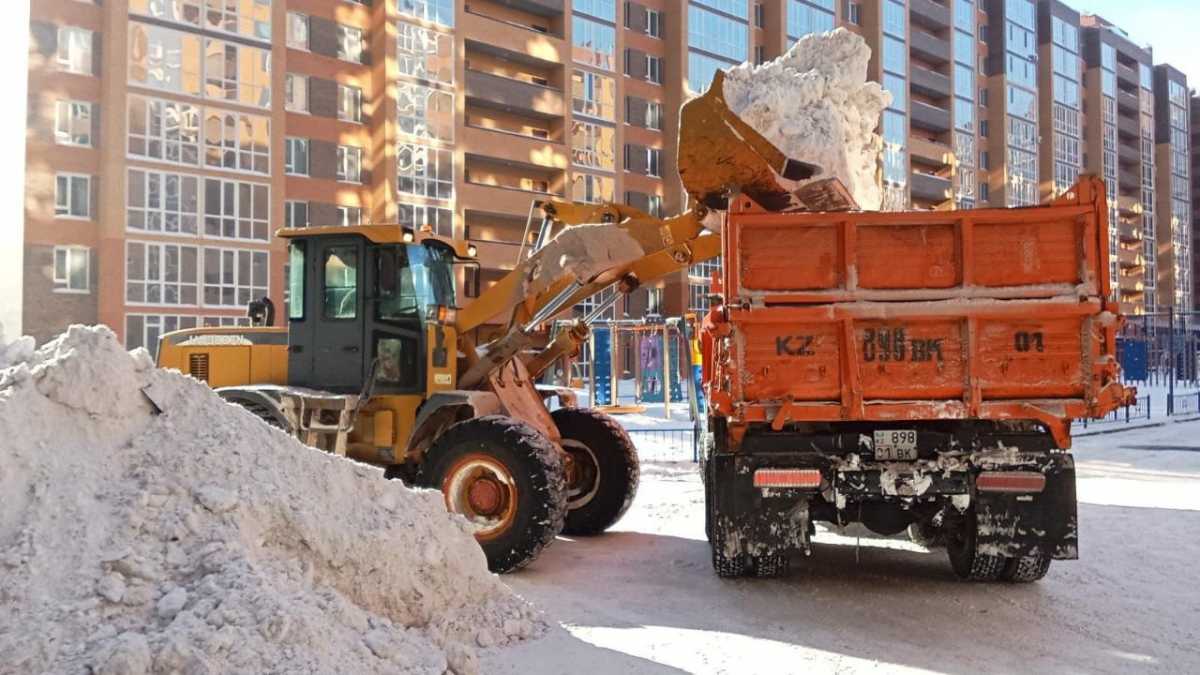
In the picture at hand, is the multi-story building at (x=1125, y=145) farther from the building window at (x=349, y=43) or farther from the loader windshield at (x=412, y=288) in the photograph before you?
the loader windshield at (x=412, y=288)

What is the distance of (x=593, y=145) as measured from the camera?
52.0 m

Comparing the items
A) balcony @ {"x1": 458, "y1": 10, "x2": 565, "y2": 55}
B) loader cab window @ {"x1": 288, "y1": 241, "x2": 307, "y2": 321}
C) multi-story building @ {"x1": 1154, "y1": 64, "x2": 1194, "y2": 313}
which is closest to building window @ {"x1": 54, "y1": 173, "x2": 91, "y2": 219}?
balcony @ {"x1": 458, "y1": 10, "x2": 565, "y2": 55}

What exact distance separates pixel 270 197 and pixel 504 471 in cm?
3528

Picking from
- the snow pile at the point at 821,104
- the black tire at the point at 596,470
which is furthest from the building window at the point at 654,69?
the snow pile at the point at 821,104

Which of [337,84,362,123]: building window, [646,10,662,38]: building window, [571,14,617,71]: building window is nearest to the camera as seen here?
[337,84,362,123]: building window

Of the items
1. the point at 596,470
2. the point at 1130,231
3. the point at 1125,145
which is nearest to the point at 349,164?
the point at 596,470

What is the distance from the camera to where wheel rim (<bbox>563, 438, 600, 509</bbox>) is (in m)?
10.0

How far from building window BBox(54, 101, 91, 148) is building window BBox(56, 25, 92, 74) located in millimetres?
1230

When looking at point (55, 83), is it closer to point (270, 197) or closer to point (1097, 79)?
point (270, 197)

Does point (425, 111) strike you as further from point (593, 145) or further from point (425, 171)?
point (593, 145)

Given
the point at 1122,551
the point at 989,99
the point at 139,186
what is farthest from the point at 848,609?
the point at 989,99

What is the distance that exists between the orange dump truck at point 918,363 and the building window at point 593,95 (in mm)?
45120

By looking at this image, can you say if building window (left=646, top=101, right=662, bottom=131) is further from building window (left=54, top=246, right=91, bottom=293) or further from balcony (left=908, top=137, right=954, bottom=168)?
building window (left=54, top=246, right=91, bottom=293)

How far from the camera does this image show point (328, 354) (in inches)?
365
